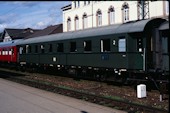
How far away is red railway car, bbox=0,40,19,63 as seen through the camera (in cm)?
3588

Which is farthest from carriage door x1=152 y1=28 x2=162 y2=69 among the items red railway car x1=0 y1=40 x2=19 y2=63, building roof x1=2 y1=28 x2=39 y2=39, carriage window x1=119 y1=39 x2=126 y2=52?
building roof x1=2 y1=28 x2=39 y2=39

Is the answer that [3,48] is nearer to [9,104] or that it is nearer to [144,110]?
[9,104]

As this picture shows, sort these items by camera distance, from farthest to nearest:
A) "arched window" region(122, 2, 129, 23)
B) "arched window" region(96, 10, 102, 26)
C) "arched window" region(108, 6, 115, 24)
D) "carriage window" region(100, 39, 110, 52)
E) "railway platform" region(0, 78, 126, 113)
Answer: "arched window" region(96, 10, 102, 26) → "arched window" region(108, 6, 115, 24) → "arched window" region(122, 2, 129, 23) → "carriage window" region(100, 39, 110, 52) → "railway platform" region(0, 78, 126, 113)

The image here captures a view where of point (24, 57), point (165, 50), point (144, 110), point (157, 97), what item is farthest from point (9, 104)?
point (24, 57)

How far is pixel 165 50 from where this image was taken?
14.3m

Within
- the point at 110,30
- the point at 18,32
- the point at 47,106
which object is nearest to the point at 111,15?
the point at 110,30

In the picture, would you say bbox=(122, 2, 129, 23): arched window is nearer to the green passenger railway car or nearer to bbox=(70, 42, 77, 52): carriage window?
the green passenger railway car

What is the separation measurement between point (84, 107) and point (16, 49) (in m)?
25.5

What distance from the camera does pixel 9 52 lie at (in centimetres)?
3828

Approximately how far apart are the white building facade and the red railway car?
12.3m

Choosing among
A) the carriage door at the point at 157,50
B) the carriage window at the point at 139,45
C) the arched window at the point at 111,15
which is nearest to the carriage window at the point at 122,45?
the carriage window at the point at 139,45

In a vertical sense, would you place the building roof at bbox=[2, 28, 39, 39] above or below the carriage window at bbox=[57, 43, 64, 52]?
above

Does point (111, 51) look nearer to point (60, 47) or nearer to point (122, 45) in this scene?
point (122, 45)

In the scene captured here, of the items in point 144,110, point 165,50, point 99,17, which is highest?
point 99,17
